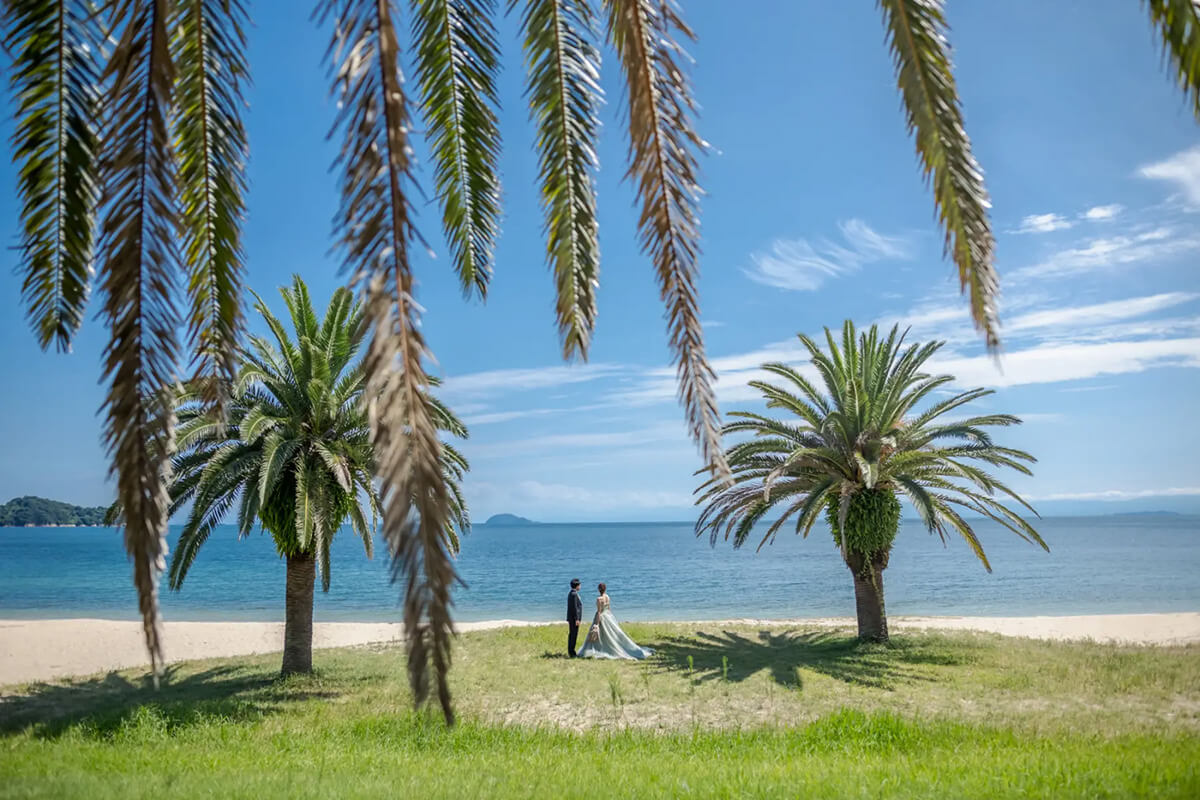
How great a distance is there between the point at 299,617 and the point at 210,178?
12.9 meters

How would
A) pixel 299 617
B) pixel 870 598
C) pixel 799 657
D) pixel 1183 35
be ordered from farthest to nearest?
1. pixel 870 598
2. pixel 799 657
3. pixel 299 617
4. pixel 1183 35

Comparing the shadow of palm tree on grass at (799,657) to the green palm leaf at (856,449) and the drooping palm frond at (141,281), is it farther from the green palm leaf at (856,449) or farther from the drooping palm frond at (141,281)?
the drooping palm frond at (141,281)

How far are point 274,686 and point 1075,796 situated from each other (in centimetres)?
1253

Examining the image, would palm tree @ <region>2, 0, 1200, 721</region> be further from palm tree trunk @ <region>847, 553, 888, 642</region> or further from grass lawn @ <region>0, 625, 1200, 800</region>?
palm tree trunk @ <region>847, 553, 888, 642</region>

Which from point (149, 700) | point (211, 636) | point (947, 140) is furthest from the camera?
point (211, 636)

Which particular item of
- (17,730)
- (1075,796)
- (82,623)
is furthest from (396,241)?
(82,623)

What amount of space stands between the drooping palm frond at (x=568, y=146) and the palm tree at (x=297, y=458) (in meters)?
9.17

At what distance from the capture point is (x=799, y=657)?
1532 cm

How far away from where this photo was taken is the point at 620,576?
7088 cm

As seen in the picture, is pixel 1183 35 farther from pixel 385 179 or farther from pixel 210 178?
pixel 210 178

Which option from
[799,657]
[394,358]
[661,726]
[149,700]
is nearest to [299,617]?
[149,700]

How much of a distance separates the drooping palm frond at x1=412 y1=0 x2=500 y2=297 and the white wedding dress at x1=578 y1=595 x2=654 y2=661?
12.9m

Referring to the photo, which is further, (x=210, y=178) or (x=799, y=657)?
(x=799, y=657)

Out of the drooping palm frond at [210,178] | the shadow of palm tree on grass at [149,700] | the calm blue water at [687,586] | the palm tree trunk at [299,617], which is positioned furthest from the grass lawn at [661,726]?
the calm blue water at [687,586]
